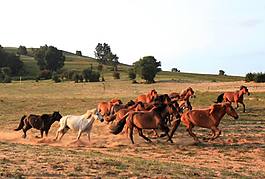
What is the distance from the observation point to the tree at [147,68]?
66250mm

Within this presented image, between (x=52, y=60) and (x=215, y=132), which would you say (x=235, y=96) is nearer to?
(x=215, y=132)

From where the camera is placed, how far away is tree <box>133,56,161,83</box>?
66.2m

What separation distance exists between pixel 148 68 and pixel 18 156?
5557 centimetres

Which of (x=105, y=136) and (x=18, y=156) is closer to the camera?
(x=18, y=156)

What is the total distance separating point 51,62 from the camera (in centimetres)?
9894

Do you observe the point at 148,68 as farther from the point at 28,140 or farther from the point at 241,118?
the point at 28,140

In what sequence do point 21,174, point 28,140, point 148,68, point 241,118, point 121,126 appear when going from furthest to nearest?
point 148,68 < point 241,118 < point 28,140 < point 121,126 < point 21,174

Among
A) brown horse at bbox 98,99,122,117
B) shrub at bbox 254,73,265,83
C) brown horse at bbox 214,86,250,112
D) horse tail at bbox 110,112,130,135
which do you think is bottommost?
horse tail at bbox 110,112,130,135

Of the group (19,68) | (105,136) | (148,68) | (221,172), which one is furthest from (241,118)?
(19,68)

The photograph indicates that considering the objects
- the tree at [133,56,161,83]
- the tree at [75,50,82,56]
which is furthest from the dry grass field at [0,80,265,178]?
the tree at [75,50,82,56]

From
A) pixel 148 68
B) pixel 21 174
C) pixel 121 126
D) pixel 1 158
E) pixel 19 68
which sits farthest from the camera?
pixel 19 68

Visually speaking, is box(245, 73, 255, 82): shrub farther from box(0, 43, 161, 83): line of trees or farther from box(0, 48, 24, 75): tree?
box(0, 48, 24, 75): tree

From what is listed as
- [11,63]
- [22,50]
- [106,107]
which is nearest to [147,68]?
[11,63]

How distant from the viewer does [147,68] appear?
218 ft
